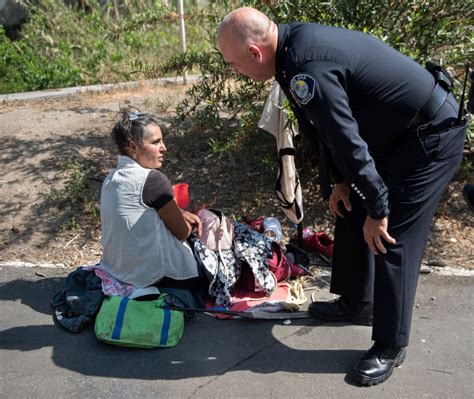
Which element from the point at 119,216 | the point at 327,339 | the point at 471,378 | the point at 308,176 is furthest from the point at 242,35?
the point at 308,176

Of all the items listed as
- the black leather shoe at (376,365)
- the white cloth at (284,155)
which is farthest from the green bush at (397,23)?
the black leather shoe at (376,365)

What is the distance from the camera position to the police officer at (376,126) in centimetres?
276

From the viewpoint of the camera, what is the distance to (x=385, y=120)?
2.97 m

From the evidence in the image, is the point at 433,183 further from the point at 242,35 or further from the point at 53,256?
the point at 53,256

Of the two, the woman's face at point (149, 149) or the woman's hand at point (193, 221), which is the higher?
the woman's face at point (149, 149)

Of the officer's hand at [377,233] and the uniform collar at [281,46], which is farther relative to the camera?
the officer's hand at [377,233]

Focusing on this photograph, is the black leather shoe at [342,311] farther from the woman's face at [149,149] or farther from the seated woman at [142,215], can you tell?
the woman's face at [149,149]

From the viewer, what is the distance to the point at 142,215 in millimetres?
3770

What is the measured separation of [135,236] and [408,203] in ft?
5.21

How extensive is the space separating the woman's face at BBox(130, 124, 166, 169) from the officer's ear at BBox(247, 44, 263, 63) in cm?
110

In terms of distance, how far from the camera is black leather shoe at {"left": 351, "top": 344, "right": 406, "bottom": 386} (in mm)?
3193

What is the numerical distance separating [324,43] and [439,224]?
2546 millimetres

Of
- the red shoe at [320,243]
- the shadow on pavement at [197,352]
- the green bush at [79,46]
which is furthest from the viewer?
the green bush at [79,46]

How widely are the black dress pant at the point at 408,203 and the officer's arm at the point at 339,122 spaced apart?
26 cm
